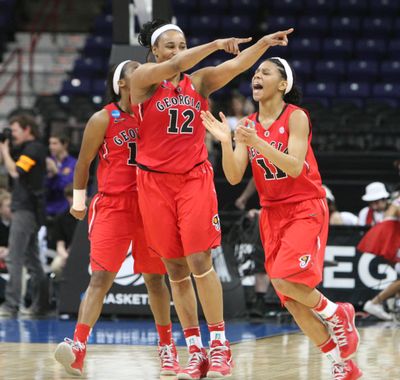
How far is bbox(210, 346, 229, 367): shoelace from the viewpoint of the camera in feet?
21.7

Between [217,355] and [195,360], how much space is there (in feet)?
0.47

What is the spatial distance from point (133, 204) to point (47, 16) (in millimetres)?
15551

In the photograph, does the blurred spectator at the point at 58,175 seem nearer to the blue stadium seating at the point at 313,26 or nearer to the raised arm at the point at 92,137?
the raised arm at the point at 92,137

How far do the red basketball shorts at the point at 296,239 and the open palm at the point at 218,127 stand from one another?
0.55 meters

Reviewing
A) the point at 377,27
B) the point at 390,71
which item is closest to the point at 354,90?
the point at 390,71

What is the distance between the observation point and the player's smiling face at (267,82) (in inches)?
258

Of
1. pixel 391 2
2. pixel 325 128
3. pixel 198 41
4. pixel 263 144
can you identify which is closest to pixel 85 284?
pixel 263 144

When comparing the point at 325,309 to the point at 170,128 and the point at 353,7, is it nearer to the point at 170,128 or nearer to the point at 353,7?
the point at 170,128

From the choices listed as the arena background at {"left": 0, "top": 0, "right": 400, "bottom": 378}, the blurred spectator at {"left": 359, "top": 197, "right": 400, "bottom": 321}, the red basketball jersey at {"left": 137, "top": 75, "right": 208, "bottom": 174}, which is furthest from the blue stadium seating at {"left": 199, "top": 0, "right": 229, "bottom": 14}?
the red basketball jersey at {"left": 137, "top": 75, "right": 208, "bottom": 174}

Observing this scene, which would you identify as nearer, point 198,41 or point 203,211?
point 203,211

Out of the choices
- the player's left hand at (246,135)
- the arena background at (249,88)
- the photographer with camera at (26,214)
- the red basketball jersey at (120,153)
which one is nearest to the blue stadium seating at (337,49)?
the arena background at (249,88)

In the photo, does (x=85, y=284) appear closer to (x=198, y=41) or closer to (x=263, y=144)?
(x=263, y=144)

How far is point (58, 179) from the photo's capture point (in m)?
13.6

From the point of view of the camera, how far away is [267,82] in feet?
21.5
